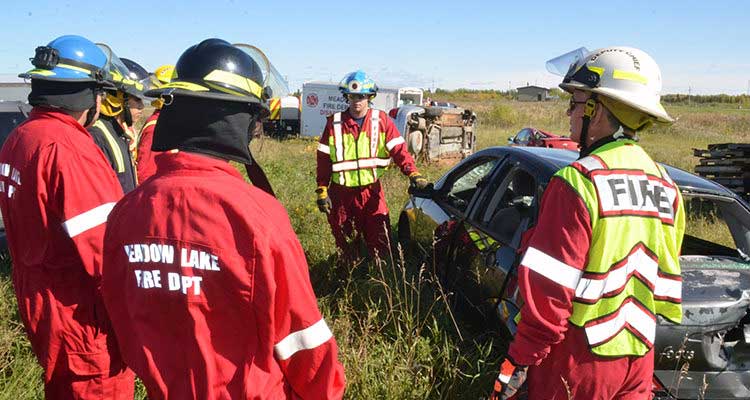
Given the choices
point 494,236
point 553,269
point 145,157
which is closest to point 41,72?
point 145,157

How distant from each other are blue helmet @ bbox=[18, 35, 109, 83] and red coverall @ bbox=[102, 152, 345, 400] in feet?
4.27

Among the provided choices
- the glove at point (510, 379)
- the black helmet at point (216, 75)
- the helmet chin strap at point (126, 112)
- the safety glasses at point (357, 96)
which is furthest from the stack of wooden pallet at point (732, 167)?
the black helmet at point (216, 75)

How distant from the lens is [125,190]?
310 centimetres

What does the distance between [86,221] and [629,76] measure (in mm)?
2077

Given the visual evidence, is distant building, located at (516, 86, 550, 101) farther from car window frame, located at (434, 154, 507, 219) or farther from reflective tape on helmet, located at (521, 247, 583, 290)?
reflective tape on helmet, located at (521, 247, 583, 290)

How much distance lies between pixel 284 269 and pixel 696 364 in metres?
2.49

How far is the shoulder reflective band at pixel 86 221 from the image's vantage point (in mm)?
2088

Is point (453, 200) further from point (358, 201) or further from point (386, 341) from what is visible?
point (386, 341)

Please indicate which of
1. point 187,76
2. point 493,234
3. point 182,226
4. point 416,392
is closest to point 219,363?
point 182,226

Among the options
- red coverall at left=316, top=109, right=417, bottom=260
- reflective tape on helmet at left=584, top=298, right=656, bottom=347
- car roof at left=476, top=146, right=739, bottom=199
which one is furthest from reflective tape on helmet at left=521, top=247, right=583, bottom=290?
red coverall at left=316, top=109, right=417, bottom=260

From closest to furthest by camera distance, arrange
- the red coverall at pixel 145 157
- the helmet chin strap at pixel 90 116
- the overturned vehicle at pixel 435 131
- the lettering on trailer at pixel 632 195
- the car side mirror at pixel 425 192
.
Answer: the lettering on trailer at pixel 632 195
the helmet chin strap at pixel 90 116
the red coverall at pixel 145 157
the car side mirror at pixel 425 192
the overturned vehicle at pixel 435 131

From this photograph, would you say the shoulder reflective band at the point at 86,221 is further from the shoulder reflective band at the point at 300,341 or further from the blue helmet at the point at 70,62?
the shoulder reflective band at the point at 300,341

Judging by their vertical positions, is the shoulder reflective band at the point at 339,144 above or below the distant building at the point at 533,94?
below

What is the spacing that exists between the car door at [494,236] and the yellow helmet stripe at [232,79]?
2054 millimetres
